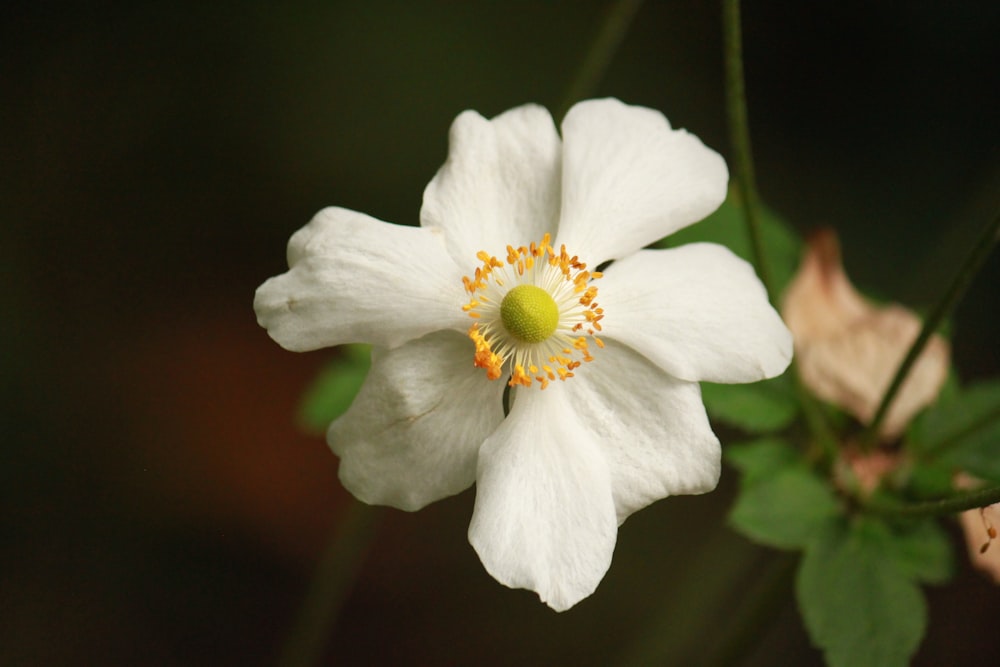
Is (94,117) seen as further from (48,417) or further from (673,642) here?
(673,642)

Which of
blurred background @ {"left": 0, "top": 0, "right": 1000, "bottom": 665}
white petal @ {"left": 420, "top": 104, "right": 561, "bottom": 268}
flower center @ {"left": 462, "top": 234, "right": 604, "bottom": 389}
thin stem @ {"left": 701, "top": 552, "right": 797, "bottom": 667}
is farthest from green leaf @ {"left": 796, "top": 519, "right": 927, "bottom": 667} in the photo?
blurred background @ {"left": 0, "top": 0, "right": 1000, "bottom": 665}

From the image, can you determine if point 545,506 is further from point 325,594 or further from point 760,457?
point 325,594

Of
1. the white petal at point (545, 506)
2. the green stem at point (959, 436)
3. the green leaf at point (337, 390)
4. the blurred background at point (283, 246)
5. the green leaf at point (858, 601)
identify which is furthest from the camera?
the blurred background at point (283, 246)

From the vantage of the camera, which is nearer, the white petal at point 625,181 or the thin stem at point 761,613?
the white petal at point 625,181

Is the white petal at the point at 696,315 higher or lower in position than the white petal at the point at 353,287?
lower

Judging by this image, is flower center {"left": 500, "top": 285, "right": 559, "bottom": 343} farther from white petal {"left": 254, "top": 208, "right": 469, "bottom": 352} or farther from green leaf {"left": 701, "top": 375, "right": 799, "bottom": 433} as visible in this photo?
green leaf {"left": 701, "top": 375, "right": 799, "bottom": 433}

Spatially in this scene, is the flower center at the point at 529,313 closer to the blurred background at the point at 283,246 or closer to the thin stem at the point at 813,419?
the thin stem at the point at 813,419

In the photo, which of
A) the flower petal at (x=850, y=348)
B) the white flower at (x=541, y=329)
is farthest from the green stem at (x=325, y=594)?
the flower petal at (x=850, y=348)

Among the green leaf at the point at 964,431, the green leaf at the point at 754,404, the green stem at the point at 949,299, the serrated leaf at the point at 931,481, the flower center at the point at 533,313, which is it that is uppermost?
the flower center at the point at 533,313
